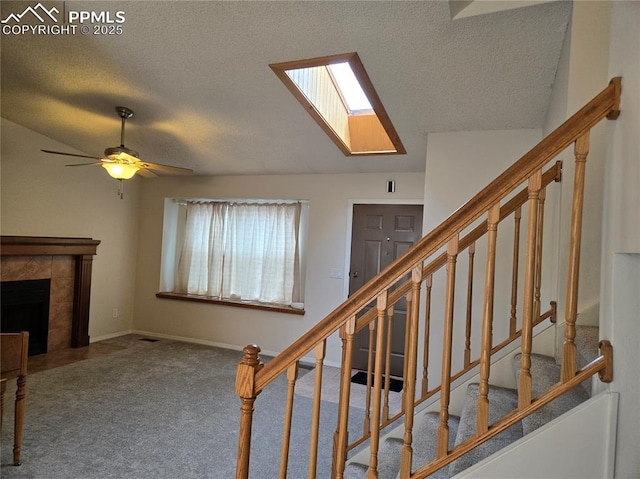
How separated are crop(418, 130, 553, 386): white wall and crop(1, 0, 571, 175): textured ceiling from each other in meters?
0.13

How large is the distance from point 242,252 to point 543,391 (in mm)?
4161

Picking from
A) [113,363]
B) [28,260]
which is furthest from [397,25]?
[28,260]

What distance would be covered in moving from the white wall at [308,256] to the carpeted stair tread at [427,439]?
8.09 feet

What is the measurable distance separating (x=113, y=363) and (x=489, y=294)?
4345 mm

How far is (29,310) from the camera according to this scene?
4391 mm

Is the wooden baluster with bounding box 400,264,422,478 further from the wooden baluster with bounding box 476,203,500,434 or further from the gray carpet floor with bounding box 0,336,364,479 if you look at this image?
the gray carpet floor with bounding box 0,336,364,479

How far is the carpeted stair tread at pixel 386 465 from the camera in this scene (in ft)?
5.74

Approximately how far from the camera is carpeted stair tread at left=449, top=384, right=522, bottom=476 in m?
1.40

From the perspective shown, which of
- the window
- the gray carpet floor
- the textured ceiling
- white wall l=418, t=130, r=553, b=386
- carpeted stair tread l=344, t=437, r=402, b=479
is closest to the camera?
carpeted stair tread l=344, t=437, r=402, b=479

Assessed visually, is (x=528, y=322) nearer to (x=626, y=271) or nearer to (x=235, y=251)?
(x=626, y=271)

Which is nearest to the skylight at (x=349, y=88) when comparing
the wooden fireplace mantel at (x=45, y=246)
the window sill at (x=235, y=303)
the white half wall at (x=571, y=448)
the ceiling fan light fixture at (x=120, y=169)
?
the ceiling fan light fixture at (x=120, y=169)

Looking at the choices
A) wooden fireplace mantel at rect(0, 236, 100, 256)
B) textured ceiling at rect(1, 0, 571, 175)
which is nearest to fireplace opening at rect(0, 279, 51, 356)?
wooden fireplace mantel at rect(0, 236, 100, 256)

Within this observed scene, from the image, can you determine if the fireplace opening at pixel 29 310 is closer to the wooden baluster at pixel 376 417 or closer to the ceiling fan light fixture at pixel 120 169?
the ceiling fan light fixture at pixel 120 169

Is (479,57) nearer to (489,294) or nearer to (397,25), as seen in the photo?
(397,25)
